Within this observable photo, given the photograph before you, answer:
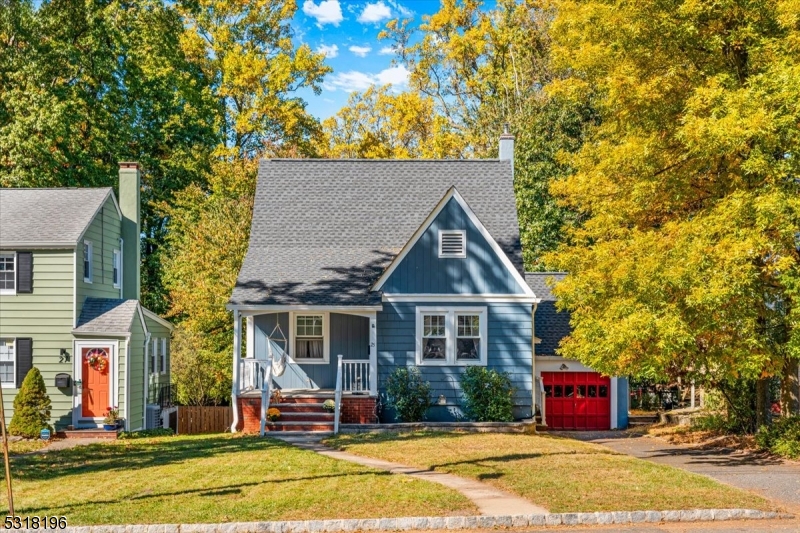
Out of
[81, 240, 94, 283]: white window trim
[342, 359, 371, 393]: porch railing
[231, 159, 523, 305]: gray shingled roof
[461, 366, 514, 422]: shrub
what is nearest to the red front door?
[81, 240, 94, 283]: white window trim

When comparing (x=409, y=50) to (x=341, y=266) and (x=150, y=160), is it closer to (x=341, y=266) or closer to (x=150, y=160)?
(x=150, y=160)

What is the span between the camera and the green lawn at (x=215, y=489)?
36.8 ft

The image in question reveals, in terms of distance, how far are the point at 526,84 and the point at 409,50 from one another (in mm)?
8481

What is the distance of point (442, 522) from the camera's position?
1091cm

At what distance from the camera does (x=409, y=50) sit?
46969mm

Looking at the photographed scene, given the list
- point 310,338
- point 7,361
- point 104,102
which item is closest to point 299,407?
point 310,338

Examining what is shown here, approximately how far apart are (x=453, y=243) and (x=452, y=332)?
2.40m

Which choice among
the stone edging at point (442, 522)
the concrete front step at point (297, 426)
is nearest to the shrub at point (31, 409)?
the concrete front step at point (297, 426)

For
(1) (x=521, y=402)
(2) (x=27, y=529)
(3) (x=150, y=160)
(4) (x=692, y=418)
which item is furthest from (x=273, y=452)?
(3) (x=150, y=160)

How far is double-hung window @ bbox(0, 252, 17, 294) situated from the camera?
75.2ft

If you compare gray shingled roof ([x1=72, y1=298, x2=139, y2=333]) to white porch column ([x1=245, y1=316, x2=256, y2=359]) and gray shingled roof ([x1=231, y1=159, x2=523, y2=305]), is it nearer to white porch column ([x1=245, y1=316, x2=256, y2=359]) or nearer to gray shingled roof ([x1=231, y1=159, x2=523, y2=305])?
white porch column ([x1=245, y1=316, x2=256, y2=359])

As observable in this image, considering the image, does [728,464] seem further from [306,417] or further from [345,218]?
[345,218]

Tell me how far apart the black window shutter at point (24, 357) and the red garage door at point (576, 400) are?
49.8 feet

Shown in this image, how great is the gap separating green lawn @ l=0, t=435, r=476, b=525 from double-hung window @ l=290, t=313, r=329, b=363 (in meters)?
6.02
